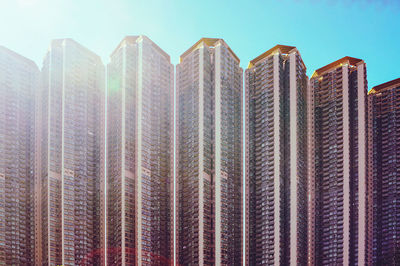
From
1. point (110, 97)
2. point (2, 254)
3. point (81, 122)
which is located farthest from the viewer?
point (110, 97)

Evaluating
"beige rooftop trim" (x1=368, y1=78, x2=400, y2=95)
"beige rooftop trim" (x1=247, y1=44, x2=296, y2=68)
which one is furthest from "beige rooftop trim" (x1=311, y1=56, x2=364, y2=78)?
"beige rooftop trim" (x1=247, y1=44, x2=296, y2=68)

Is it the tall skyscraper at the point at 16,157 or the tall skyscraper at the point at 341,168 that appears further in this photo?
the tall skyscraper at the point at 341,168

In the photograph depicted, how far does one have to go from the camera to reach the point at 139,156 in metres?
69.1

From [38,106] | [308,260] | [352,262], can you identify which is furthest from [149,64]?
[352,262]

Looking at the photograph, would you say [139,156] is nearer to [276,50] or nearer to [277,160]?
[277,160]

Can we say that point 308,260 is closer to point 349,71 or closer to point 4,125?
point 349,71

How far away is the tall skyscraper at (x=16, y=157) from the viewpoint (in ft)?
226

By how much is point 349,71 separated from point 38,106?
63.2m

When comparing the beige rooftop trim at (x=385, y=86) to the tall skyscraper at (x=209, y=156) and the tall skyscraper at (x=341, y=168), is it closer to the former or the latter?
the tall skyscraper at (x=341, y=168)

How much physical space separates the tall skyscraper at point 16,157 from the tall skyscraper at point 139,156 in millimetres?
15160

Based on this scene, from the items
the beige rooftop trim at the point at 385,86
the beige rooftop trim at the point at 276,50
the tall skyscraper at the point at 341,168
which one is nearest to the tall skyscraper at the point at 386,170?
the beige rooftop trim at the point at 385,86

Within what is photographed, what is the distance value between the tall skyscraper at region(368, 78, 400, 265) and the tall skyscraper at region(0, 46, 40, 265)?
215ft

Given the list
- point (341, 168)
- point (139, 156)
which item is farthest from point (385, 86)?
point (139, 156)

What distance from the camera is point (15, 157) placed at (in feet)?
236
